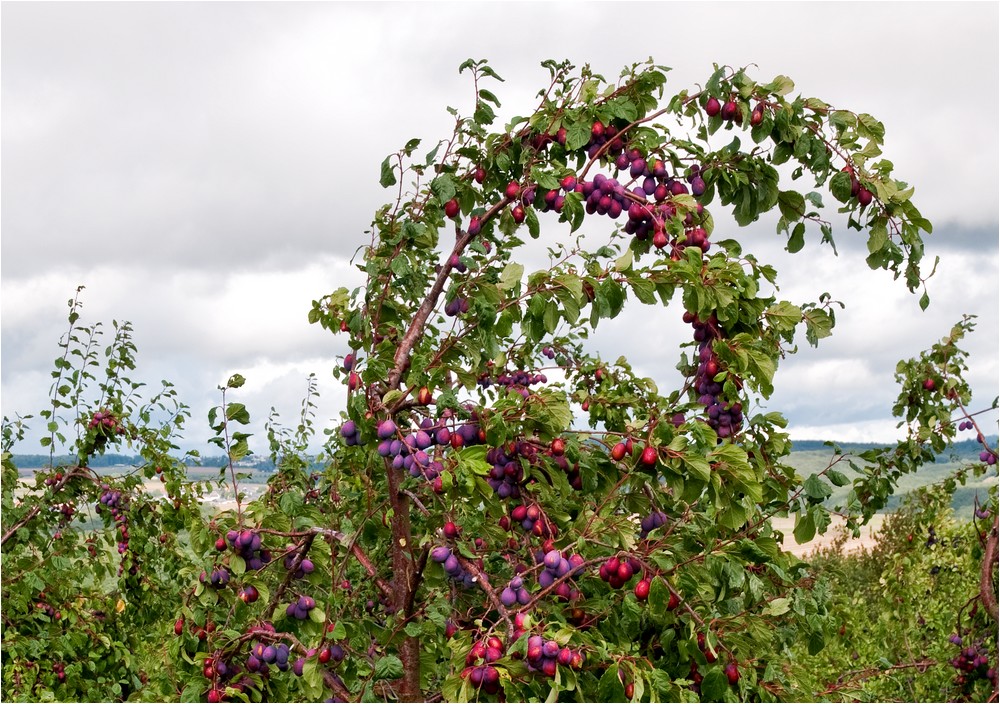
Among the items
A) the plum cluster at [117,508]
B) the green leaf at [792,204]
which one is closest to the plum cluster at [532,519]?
the green leaf at [792,204]

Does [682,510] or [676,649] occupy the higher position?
[682,510]

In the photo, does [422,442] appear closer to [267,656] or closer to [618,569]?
[618,569]

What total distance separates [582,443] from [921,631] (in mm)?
6664

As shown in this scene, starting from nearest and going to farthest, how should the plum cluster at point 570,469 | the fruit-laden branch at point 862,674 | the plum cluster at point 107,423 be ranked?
the plum cluster at point 570,469 < the fruit-laden branch at point 862,674 < the plum cluster at point 107,423

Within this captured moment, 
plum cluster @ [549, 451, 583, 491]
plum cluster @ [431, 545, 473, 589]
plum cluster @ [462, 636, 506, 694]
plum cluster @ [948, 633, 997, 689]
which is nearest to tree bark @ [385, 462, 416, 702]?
plum cluster @ [431, 545, 473, 589]

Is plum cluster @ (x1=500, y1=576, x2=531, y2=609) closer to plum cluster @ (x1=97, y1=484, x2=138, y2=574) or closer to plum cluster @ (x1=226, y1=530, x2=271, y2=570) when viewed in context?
plum cluster @ (x1=226, y1=530, x2=271, y2=570)

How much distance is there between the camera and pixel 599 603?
3.04 meters

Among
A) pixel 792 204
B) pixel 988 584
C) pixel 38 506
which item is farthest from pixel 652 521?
pixel 38 506

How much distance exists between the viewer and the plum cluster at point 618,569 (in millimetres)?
2764

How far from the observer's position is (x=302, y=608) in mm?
3322

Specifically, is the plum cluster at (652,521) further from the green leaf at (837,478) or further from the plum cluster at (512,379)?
the plum cluster at (512,379)

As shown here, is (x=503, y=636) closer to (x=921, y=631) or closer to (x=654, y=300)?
(x=654, y=300)

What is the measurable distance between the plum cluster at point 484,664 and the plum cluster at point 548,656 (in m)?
0.11

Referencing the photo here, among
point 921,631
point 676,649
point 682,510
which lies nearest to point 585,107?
point 682,510
